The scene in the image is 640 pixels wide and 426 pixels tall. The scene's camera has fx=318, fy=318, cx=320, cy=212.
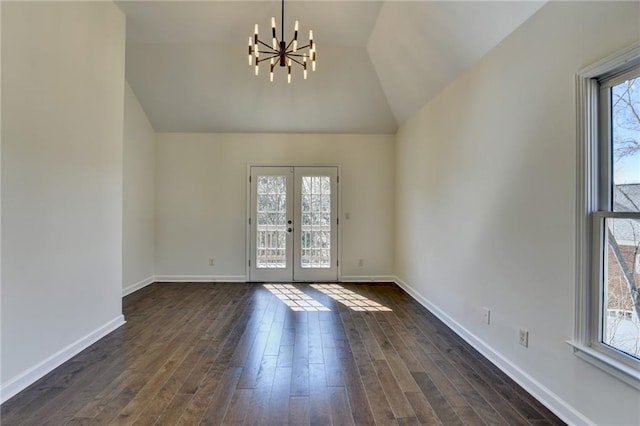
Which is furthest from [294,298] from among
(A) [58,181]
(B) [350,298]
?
(A) [58,181]

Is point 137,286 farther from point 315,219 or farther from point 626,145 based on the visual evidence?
point 626,145

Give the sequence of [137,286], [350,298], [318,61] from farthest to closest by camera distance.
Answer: [137,286] < [350,298] < [318,61]

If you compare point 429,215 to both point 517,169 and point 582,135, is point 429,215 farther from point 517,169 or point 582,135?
point 582,135

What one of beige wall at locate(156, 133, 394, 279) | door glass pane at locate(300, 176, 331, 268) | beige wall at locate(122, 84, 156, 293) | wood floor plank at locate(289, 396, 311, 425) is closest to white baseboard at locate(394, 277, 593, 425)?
wood floor plank at locate(289, 396, 311, 425)

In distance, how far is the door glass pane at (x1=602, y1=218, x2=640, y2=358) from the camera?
160 cm

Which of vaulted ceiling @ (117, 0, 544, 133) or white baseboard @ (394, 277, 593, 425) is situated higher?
vaulted ceiling @ (117, 0, 544, 133)

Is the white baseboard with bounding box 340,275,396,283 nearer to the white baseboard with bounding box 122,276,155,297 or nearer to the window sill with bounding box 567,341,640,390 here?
the white baseboard with bounding box 122,276,155,297

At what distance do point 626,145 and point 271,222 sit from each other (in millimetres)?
4585

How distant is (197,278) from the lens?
18.0 ft

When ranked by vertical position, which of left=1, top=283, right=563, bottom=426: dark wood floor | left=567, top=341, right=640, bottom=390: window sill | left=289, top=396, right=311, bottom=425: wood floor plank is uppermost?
left=567, top=341, right=640, bottom=390: window sill

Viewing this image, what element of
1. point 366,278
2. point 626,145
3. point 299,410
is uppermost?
point 626,145

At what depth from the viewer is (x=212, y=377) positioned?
2.36 metres

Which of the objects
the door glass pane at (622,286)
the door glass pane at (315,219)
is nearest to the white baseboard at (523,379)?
the door glass pane at (622,286)

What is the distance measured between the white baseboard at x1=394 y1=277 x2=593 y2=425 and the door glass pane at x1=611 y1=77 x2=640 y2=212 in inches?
46.8
